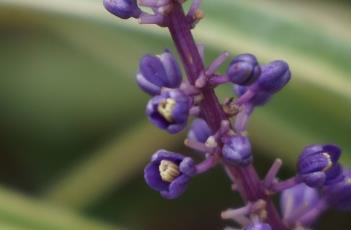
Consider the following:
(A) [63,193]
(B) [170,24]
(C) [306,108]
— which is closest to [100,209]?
(A) [63,193]

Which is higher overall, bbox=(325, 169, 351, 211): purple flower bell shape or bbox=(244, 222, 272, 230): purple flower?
bbox=(244, 222, 272, 230): purple flower

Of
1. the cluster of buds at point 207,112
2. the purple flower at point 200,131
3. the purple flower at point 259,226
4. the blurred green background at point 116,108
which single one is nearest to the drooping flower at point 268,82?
the cluster of buds at point 207,112

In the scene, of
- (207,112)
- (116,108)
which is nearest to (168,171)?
(207,112)

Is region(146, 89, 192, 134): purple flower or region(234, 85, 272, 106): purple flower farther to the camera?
region(234, 85, 272, 106): purple flower

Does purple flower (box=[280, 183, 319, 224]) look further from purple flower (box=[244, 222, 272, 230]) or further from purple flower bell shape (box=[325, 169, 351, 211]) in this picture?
purple flower (box=[244, 222, 272, 230])

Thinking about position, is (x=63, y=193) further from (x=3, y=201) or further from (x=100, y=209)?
(x=3, y=201)

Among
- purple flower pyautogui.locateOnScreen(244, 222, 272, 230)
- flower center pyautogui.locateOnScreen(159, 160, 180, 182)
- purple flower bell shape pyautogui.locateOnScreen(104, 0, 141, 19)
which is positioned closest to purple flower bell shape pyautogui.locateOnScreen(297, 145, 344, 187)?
purple flower pyautogui.locateOnScreen(244, 222, 272, 230)

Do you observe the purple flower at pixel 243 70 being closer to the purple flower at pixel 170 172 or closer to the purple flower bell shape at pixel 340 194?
the purple flower at pixel 170 172

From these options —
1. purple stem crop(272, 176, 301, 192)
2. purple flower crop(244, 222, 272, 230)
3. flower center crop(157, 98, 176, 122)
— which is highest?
flower center crop(157, 98, 176, 122)

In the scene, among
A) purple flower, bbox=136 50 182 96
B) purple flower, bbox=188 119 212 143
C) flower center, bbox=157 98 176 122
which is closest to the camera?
flower center, bbox=157 98 176 122
